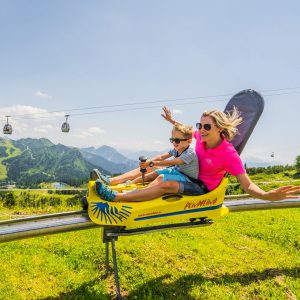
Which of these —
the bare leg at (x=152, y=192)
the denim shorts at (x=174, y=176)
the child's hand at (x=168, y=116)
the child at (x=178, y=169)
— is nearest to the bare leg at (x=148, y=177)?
the child at (x=178, y=169)

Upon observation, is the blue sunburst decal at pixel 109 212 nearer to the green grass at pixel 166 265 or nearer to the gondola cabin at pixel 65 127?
the green grass at pixel 166 265

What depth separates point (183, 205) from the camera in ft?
14.7

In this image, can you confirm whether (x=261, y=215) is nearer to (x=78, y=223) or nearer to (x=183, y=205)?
(x=183, y=205)

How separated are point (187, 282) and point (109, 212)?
204 centimetres

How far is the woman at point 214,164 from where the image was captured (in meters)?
4.32

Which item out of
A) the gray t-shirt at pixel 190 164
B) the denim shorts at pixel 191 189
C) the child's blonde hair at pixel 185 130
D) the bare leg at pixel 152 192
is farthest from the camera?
the child's blonde hair at pixel 185 130

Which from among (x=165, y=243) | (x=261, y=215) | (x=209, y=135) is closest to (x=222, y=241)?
(x=165, y=243)

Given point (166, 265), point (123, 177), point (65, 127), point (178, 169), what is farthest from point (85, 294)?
point (65, 127)

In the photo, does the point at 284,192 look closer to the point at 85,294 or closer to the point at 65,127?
the point at 85,294

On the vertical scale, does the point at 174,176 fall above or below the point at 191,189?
above

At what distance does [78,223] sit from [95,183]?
29.7 inches

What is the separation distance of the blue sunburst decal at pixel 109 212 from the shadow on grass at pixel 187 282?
1.43 m

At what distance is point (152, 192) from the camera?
172 inches

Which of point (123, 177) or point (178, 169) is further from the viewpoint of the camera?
point (123, 177)
